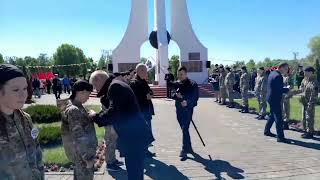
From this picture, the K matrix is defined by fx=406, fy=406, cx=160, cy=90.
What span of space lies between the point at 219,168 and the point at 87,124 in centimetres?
359

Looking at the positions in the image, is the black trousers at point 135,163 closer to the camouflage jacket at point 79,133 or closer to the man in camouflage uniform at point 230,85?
the camouflage jacket at point 79,133

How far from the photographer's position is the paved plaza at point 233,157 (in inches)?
274

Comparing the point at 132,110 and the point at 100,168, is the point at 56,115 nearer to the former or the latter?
the point at 100,168

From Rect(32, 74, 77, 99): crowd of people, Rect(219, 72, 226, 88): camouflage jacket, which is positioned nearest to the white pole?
Rect(32, 74, 77, 99): crowd of people

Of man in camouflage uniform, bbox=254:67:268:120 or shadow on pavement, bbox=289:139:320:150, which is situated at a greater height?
man in camouflage uniform, bbox=254:67:268:120

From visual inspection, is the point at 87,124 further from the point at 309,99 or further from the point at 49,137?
the point at 309,99

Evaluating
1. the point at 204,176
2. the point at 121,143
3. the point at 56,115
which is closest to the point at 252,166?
the point at 204,176

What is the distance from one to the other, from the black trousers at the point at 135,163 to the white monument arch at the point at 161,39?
1095 inches

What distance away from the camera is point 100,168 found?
752 cm

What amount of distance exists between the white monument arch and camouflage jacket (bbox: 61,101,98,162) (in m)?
28.1

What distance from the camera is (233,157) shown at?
27.5 ft

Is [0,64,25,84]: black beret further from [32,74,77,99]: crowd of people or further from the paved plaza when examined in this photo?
[32,74,77,99]: crowd of people

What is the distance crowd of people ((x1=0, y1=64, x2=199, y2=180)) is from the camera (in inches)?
112

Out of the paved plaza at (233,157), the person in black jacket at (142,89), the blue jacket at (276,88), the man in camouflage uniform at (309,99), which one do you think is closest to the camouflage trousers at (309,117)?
the man in camouflage uniform at (309,99)
